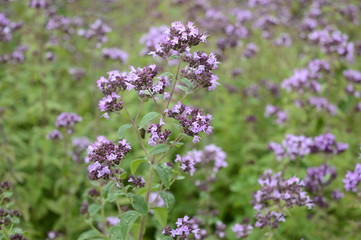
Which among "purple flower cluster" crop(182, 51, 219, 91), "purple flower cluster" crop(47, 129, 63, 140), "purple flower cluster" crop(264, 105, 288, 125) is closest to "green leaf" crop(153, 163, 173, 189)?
"purple flower cluster" crop(182, 51, 219, 91)

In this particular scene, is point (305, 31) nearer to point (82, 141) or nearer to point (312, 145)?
point (312, 145)

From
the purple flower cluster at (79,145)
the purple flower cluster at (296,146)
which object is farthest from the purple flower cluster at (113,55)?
the purple flower cluster at (296,146)

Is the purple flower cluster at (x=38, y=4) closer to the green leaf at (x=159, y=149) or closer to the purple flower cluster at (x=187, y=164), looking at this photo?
the purple flower cluster at (x=187, y=164)

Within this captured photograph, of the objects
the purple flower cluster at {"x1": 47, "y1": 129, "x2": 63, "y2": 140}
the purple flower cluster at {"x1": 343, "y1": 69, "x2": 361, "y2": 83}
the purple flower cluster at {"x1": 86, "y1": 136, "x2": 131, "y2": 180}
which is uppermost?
the purple flower cluster at {"x1": 343, "y1": 69, "x2": 361, "y2": 83}

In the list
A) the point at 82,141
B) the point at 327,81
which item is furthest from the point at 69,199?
the point at 327,81

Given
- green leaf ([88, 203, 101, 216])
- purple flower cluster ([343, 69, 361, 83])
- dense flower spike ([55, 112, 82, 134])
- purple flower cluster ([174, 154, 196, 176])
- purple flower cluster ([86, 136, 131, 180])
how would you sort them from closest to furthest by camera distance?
1. purple flower cluster ([86, 136, 131, 180])
2. purple flower cluster ([174, 154, 196, 176])
3. green leaf ([88, 203, 101, 216])
4. dense flower spike ([55, 112, 82, 134])
5. purple flower cluster ([343, 69, 361, 83])

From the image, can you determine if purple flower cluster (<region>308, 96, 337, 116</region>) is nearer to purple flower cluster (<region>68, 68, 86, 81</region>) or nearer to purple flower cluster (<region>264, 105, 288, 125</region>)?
purple flower cluster (<region>264, 105, 288, 125</region>)

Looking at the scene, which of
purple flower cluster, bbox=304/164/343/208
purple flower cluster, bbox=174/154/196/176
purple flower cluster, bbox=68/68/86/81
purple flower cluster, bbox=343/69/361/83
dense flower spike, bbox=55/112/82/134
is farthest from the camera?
purple flower cluster, bbox=68/68/86/81
